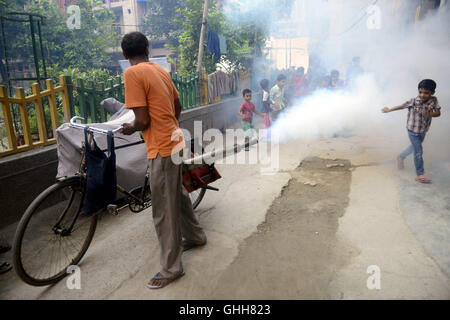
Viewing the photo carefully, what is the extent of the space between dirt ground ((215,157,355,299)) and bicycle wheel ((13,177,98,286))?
1445 mm

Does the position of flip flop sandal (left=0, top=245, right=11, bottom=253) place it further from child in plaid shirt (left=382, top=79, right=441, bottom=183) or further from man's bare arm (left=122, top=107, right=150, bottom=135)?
child in plaid shirt (left=382, top=79, right=441, bottom=183)

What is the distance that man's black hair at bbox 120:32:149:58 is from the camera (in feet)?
8.71

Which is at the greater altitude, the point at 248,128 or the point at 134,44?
the point at 134,44

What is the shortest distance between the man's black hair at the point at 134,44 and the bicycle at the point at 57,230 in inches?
26.1

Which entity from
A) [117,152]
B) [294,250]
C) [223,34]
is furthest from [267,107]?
[294,250]

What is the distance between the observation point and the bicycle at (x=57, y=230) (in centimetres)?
271

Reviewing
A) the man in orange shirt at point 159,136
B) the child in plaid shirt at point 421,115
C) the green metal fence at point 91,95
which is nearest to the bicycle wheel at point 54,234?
the man in orange shirt at point 159,136

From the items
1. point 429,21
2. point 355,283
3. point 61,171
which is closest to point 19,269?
point 61,171

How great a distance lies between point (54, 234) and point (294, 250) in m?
2.30

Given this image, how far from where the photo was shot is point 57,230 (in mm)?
2971

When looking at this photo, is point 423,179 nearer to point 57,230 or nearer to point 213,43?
point 57,230

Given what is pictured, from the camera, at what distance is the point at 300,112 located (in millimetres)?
9281

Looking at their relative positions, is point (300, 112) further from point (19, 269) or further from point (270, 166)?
point (19, 269)
